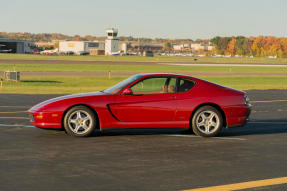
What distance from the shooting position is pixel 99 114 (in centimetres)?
965

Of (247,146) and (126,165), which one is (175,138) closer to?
(247,146)

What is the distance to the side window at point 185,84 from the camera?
10.1 m

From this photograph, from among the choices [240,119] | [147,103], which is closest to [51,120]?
[147,103]

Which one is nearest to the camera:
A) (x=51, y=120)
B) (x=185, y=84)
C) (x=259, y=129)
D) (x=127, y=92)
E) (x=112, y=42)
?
(x=51, y=120)

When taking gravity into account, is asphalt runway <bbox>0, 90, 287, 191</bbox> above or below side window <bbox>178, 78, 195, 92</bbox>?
below

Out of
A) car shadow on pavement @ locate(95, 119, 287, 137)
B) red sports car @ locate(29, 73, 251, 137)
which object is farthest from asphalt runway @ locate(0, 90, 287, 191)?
red sports car @ locate(29, 73, 251, 137)

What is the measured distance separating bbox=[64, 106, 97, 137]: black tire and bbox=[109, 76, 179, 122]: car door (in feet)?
1.62

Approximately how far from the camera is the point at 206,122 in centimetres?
1005

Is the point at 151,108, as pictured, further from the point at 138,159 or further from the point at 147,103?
the point at 138,159

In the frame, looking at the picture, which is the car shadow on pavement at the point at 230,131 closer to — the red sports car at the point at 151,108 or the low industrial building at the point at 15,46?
the red sports car at the point at 151,108

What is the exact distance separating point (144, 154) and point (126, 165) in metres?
0.97

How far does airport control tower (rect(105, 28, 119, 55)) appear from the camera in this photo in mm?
175262

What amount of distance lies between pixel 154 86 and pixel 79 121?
6.02ft

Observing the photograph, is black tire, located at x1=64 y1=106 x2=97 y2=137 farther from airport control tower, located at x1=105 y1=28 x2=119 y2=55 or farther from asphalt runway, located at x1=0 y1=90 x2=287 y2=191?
airport control tower, located at x1=105 y1=28 x2=119 y2=55
